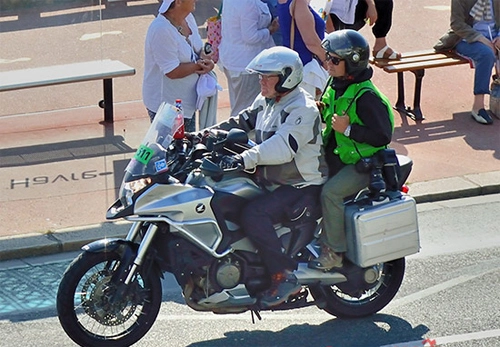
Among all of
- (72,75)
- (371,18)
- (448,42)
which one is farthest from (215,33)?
(448,42)

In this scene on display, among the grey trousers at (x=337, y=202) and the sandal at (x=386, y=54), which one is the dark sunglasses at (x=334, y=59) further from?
the sandal at (x=386, y=54)

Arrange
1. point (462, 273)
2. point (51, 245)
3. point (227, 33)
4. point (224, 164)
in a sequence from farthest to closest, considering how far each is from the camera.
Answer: point (227, 33)
point (51, 245)
point (462, 273)
point (224, 164)

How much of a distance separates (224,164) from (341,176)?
2.63 ft

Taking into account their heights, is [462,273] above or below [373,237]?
below

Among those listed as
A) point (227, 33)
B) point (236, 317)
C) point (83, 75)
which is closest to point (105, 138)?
point (83, 75)

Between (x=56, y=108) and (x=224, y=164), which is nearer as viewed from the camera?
(x=224, y=164)

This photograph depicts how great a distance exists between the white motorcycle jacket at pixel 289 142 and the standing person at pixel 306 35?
214 cm

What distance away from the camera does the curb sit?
8352 millimetres

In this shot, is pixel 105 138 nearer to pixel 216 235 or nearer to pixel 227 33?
pixel 227 33

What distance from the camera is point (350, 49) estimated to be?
6.75m

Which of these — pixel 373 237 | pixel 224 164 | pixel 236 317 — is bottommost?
pixel 236 317

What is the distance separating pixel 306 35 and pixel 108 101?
114 inches

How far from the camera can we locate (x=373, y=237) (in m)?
6.75

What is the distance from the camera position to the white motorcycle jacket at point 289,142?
21.4ft
